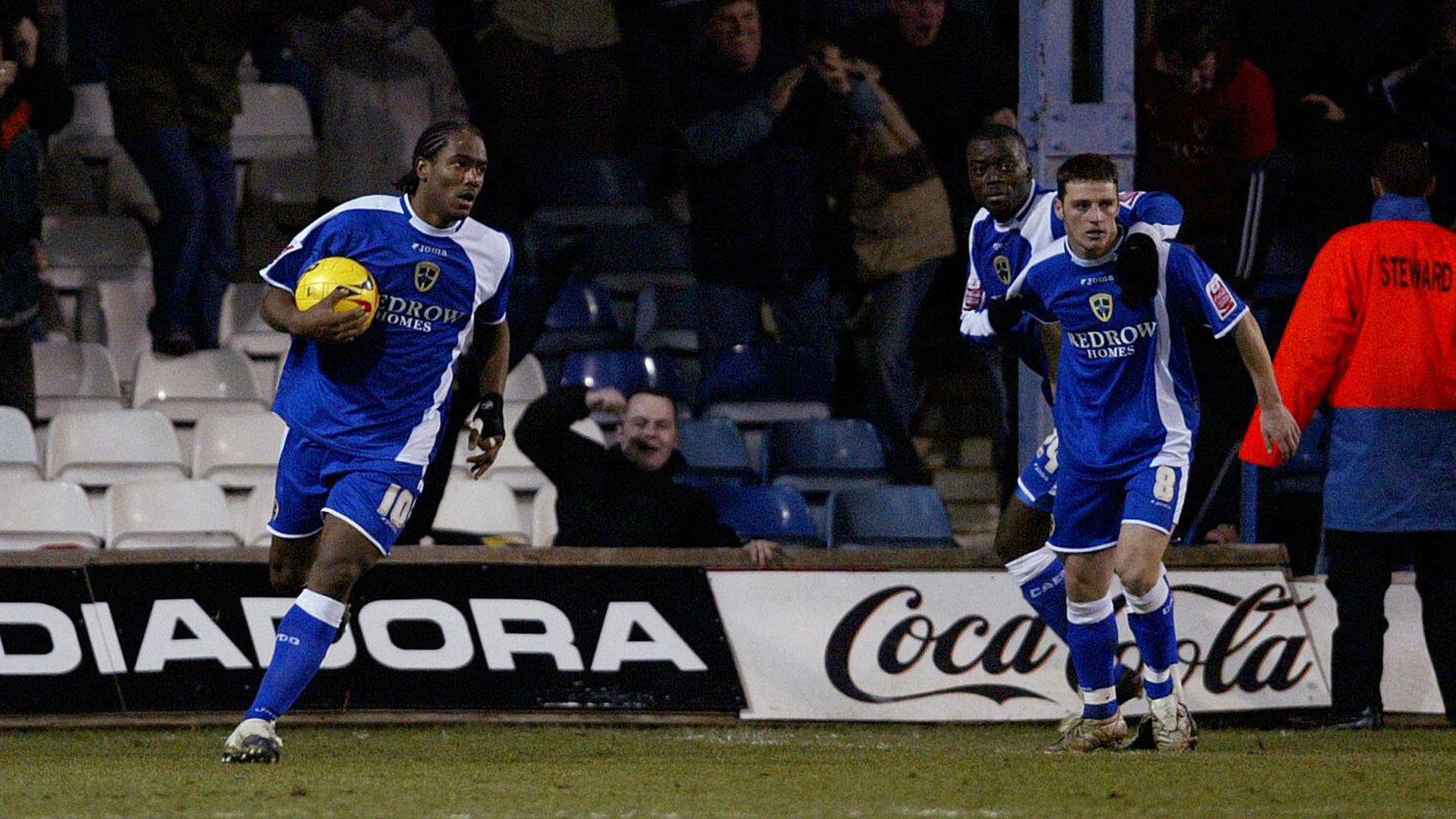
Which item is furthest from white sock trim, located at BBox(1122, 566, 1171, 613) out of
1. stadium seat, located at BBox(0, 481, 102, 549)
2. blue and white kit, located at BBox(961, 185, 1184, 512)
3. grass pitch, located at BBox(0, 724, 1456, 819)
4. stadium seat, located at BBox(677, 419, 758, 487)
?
stadium seat, located at BBox(0, 481, 102, 549)

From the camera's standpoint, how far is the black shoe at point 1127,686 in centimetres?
749

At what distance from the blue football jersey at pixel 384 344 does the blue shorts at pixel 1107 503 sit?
81.9 inches

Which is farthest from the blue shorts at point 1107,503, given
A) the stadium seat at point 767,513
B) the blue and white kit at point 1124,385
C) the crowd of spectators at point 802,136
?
the stadium seat at point 767,513

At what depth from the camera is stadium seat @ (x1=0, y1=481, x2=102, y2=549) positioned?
898 centimetres

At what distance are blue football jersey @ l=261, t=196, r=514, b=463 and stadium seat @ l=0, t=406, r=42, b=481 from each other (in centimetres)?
321

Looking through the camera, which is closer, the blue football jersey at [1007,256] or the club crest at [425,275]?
the club crest at [425,275]

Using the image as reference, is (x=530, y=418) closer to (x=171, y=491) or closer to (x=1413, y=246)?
(x=171, y=491)

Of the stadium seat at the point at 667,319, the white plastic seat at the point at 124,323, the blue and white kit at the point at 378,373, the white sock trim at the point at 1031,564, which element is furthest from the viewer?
the stadium seat at the point at 667,319

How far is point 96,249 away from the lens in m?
11.4

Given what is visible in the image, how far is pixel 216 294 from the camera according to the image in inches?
442

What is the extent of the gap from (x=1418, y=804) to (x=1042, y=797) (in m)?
0.94

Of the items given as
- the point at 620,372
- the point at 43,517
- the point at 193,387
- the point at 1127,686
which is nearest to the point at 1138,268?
the point at 1127,686

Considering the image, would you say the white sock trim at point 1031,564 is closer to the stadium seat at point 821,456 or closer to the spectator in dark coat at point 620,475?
the spectator in dark coat at point 620,475

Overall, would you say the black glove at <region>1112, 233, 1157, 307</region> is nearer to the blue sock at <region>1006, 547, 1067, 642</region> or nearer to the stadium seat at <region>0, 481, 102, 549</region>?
the blue sock at <region>1006, 547, 1067, 642</region>
